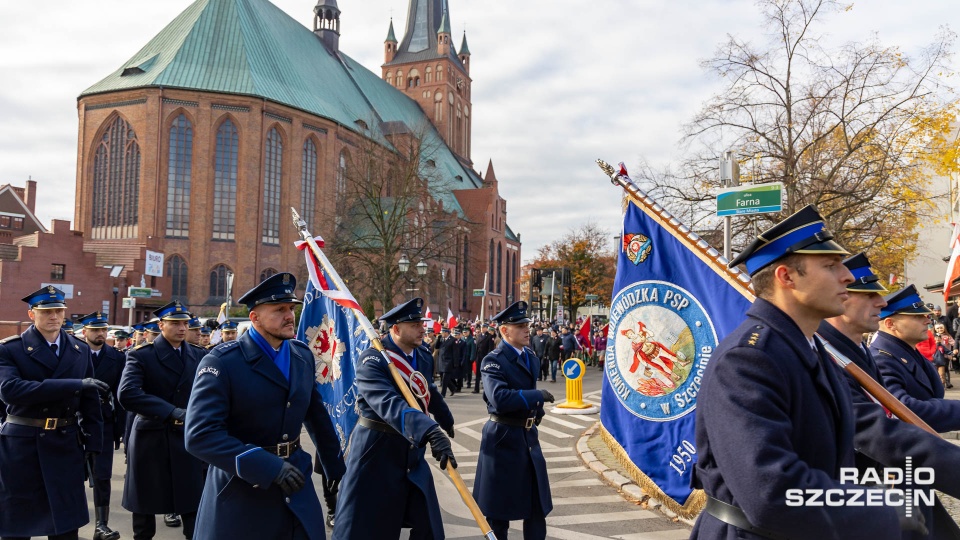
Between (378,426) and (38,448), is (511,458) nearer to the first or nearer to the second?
(378,426)

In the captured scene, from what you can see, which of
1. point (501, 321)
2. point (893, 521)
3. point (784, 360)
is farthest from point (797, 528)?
point (501, 321)

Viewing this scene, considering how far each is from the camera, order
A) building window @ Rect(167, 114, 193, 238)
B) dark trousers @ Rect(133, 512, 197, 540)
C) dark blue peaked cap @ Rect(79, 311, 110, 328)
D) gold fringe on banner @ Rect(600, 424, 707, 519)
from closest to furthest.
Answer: dark trousers @ Rect(133, 512, 197, 540)
gold fringe on banner @ Rect(600, 424, 707, 519)
dark blue peaked cap @ Rect(79, 311, 110, 328)
building window @ Rect(167, 114, 193, 238)

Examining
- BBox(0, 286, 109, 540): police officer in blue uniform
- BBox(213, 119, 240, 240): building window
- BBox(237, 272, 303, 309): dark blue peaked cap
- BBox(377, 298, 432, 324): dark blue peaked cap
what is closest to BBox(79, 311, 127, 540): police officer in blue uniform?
BBox(0, 286, 109, 540): police officer in blue uniform

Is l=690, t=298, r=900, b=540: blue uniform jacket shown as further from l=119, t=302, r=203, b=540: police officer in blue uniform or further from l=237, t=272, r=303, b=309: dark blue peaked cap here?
l=119, t=302, r=203, b=540: police officer in blue uniform

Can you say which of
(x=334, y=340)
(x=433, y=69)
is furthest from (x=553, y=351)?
(x=433, y=69)

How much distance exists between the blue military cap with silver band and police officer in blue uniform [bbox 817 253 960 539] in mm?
443

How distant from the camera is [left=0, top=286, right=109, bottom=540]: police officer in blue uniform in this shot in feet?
17.5

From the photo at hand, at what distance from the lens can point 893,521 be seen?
1.87 m

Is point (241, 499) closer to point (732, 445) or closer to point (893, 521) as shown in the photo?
point (732, 445)

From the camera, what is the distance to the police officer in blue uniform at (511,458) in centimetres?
538

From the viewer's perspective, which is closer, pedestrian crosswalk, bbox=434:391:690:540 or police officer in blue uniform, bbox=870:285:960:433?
police officer in blue uniform, bbox=870:285:960:433

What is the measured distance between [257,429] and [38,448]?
3.01 metres

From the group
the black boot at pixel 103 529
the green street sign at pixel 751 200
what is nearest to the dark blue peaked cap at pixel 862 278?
the green street sign at pixel 751 200

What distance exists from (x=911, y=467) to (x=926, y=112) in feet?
55.9
